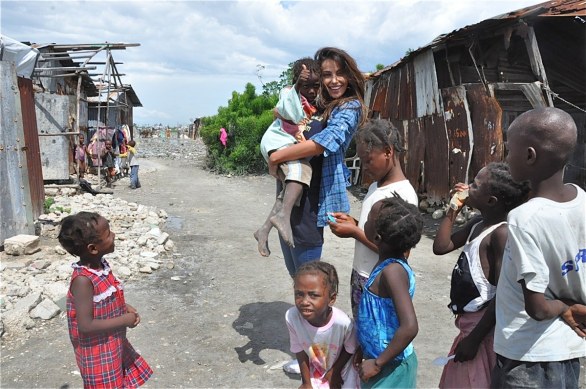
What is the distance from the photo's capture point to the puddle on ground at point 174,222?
23.7 feet

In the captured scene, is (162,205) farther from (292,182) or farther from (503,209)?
(503,209)

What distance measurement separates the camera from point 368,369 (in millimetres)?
1766

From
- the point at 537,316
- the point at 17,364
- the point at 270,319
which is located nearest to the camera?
the point at 537,316

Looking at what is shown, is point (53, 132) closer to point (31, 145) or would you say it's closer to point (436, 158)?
point (31, 145)

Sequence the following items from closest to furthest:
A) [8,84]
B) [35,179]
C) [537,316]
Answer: [537,316] → [8,84] → [35,179]

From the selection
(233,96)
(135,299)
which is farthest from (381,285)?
(233,96)

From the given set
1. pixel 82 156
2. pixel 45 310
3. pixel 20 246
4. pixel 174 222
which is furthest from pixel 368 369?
pixel 82 156

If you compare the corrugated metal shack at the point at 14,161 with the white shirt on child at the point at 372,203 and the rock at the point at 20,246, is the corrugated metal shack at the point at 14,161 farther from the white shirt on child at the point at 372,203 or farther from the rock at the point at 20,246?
the white shirt on child at the point at 372,203

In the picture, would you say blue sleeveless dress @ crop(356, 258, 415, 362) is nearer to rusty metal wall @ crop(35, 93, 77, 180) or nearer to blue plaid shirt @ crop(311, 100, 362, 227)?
blue plaid shirt @ crop(311, 100, 362, 227)

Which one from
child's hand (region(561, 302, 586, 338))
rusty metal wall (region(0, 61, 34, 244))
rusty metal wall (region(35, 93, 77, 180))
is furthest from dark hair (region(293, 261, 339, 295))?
rusty metal wall (region(35, 93, 77, 180))

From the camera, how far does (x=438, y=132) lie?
7.98 metres

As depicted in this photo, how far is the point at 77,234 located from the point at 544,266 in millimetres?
1840

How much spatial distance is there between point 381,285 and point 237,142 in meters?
14.4

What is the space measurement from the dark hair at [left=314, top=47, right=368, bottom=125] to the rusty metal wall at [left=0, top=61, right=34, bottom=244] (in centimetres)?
477
